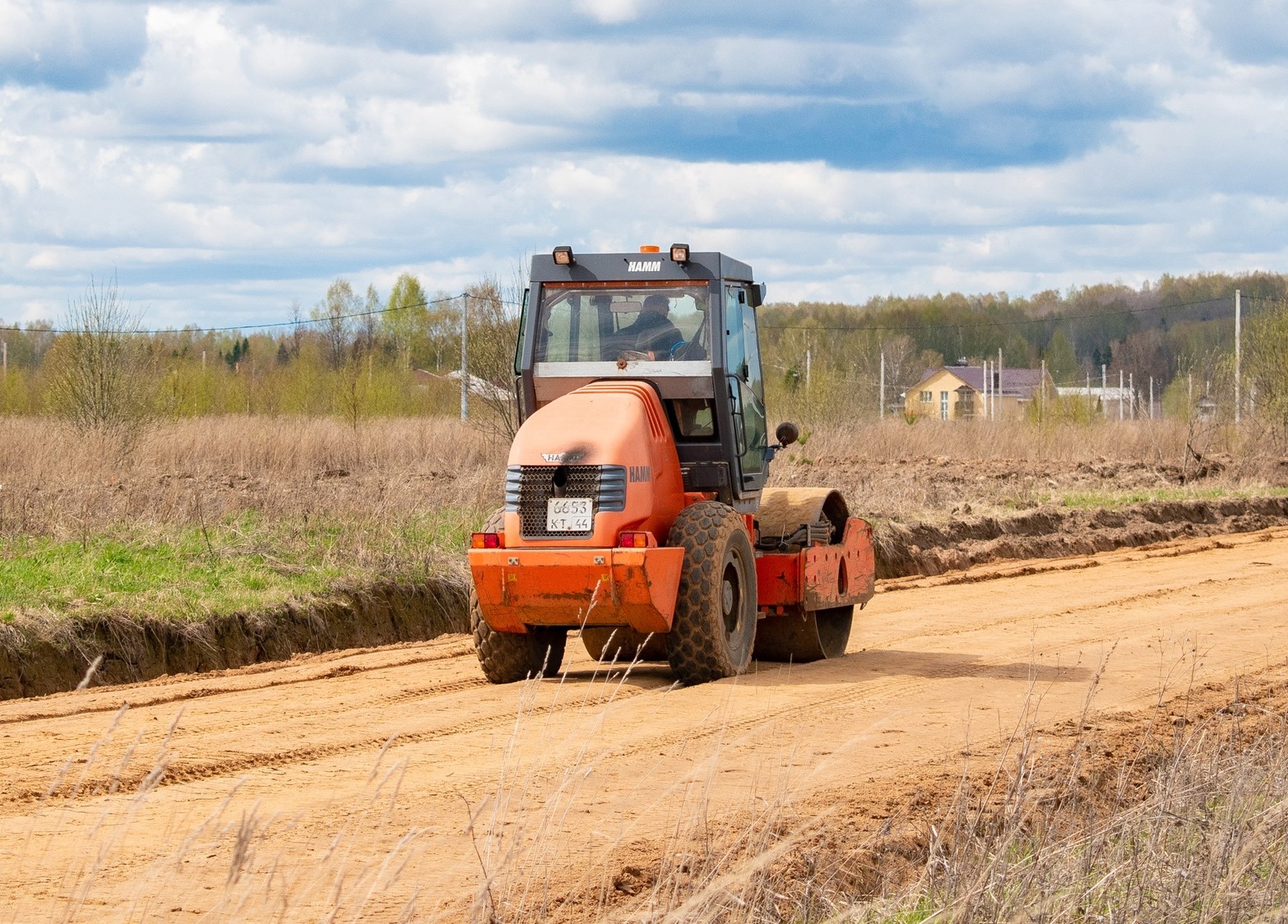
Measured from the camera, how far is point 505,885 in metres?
5.45

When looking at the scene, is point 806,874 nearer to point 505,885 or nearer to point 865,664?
point 505,885

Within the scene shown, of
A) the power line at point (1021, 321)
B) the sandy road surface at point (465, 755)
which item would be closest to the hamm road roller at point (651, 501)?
the sandy road surface at point (465, 755)

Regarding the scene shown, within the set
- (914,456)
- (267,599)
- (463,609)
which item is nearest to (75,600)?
(267,599)

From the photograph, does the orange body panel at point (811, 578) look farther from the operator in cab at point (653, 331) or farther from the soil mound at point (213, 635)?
the soil mound at point (213, 635)

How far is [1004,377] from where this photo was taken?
118375 mm

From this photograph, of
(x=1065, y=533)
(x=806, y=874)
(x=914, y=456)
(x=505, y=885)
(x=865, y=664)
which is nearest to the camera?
(x=505, y=885)

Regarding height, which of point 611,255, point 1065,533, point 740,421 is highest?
point 611,255

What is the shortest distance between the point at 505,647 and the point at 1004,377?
367ft

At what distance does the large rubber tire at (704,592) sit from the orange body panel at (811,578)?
72cm

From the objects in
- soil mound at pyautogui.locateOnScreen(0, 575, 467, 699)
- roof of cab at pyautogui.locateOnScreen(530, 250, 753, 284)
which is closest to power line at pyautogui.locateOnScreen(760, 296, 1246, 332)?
soil mound at pyautogui.locateOnScreen(0, 575, 467, 699)

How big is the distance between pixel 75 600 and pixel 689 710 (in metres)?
5.16

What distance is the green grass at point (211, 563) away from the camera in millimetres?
12023

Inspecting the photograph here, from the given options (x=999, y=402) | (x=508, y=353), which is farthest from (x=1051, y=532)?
(x=999, y=402)

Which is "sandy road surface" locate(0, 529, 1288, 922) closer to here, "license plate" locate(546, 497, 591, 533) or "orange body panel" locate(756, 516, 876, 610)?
"orange body panel" locate(756, 516, 876, 610)
